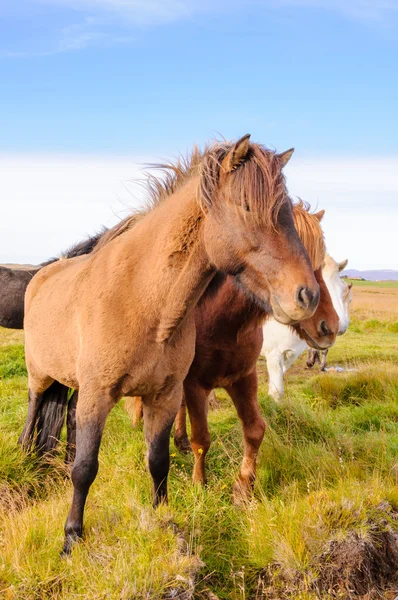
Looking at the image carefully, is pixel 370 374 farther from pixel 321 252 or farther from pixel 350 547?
pixel 350 547

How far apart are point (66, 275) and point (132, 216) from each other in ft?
2.78

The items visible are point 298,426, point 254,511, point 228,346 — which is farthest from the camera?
point 298,426

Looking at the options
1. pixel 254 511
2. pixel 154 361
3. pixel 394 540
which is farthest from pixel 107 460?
pixel 394 540

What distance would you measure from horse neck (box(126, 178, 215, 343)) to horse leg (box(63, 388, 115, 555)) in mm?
529

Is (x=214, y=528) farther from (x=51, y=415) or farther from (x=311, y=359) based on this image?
(x=311, y=359)

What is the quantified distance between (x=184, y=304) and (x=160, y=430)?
0.87 metres

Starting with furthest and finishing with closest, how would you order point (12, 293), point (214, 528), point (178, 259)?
1. point (12, 293)
2. point (214, 528)
3. point (178, 259)

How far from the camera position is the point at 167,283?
316 centimetres

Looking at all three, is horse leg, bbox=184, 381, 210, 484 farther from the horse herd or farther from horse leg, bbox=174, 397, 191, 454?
horse leg, bbox=174, 397, 191, 454

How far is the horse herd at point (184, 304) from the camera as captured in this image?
279cm

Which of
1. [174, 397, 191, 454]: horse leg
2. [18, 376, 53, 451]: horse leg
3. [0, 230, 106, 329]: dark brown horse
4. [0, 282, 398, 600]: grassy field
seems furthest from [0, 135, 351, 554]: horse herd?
[0, 230, 106, 329]: dark brown horse

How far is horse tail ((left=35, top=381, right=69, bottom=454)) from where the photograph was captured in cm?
506

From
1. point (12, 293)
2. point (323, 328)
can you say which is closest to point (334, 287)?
point (323, 328)

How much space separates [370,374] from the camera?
8.32m
